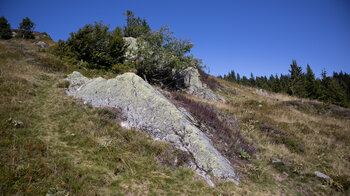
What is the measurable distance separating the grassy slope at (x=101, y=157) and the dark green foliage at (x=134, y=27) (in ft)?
82.0

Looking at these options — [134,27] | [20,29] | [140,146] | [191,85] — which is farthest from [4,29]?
[140,146]

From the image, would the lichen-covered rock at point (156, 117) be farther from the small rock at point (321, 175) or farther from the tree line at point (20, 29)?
the tree line at point (20, 29)

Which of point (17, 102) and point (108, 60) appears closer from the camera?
point (17, 102)

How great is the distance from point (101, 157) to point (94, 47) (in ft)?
53.6

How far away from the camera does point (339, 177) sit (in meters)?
6.38

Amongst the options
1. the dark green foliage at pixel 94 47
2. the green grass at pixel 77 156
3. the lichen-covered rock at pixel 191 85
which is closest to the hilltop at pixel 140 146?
the green grass at pixel 77 156

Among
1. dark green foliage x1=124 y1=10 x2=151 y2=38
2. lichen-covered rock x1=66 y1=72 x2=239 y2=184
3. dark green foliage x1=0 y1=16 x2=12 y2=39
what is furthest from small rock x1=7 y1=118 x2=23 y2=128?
dark green foliage x1=0 y1=16 x2=12 y2=39

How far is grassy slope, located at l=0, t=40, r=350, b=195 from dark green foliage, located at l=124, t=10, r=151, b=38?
2500 cm

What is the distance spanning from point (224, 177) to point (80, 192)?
4446 millimetres

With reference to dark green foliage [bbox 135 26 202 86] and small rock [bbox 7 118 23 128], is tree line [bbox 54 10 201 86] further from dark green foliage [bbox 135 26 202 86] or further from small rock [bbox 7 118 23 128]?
small rock [bbox 7 118 23 128]

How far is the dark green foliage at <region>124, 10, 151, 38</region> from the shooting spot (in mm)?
31500

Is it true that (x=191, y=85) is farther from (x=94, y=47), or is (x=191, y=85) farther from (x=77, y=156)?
(x=77, y=156)

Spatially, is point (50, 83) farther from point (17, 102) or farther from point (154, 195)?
point (154, 195)

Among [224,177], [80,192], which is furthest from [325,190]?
[80,192]
